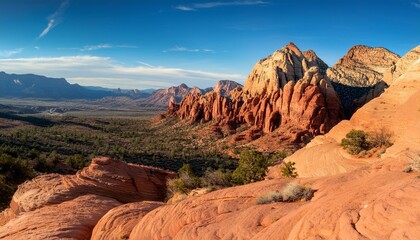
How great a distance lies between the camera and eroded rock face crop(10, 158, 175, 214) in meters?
26.5

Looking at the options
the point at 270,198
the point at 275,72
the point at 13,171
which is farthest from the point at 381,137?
the point at 275,72

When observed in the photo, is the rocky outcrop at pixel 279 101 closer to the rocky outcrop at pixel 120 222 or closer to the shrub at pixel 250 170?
the shrub at pixel 250 170

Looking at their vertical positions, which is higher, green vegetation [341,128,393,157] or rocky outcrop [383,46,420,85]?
rocky outcrop [383,46,420,85]

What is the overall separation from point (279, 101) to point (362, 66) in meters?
50.7

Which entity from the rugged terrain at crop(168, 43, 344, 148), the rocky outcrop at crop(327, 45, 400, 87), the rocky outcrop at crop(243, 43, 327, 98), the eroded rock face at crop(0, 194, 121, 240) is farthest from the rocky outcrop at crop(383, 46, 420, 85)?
the eroded rock face at crop(0, 194, 121, 240)

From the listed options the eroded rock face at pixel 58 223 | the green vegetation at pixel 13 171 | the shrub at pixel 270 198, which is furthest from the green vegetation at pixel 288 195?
the green vegetation at pixel 13 171

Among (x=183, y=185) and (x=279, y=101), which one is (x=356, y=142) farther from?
(x=279, y=101)

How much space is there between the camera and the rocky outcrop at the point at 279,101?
258ft

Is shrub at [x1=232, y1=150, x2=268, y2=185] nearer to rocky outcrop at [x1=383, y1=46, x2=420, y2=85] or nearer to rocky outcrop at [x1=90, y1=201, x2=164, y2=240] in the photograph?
rocky outcrop at [x1=90, y1=201, x2=164, y2=240]

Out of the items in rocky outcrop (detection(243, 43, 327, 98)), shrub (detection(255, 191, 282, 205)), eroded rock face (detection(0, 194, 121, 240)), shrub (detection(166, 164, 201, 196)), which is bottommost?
shrub (detection(166, 164, 201, 196))

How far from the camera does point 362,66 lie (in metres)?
121

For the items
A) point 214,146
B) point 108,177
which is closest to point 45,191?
point 108,177

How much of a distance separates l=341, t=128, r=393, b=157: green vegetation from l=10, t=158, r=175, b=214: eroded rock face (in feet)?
66.0

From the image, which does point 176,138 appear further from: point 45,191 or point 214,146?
point 45,191
